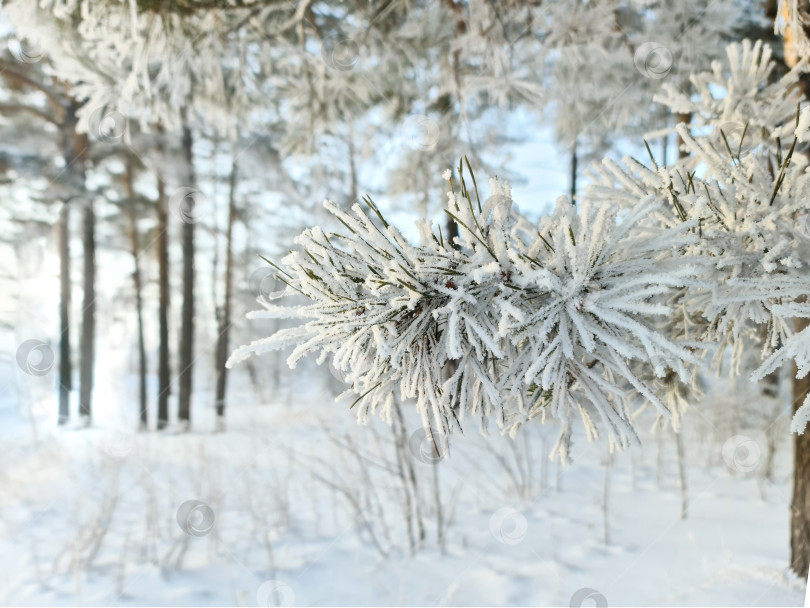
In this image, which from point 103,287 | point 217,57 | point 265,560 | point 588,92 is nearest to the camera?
point 217,57

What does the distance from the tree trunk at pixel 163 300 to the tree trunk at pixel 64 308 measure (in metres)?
0.62

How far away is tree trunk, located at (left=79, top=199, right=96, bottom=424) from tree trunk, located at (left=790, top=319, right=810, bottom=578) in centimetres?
398

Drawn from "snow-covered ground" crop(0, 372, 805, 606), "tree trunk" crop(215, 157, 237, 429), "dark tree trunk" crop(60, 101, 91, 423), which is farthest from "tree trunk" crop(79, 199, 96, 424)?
"tree trunk" crop(215, 157, 237, 429)

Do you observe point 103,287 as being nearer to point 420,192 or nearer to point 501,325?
point 420,192

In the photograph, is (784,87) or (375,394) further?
(784,87)

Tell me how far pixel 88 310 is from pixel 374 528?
9.63 ft

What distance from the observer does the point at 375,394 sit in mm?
503

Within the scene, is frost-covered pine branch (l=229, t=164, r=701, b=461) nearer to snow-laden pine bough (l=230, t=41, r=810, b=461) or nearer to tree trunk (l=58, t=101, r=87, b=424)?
snow-laden pine bough (l=230, t=41, r=810, b=461)

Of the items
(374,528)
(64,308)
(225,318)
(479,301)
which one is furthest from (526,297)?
(225,318)

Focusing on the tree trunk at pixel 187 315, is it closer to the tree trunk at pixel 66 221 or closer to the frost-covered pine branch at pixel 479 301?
the tree trunk at pixel 66 221

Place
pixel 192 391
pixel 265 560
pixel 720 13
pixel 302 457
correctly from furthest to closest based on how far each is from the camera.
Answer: pixel 192 391
pixel 302 457
pixel 720 13
pixel 265 560

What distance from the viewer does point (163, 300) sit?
13.5 feet

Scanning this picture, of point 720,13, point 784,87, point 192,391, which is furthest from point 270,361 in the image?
point 784,87

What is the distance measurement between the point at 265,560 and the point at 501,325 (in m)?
1.96
